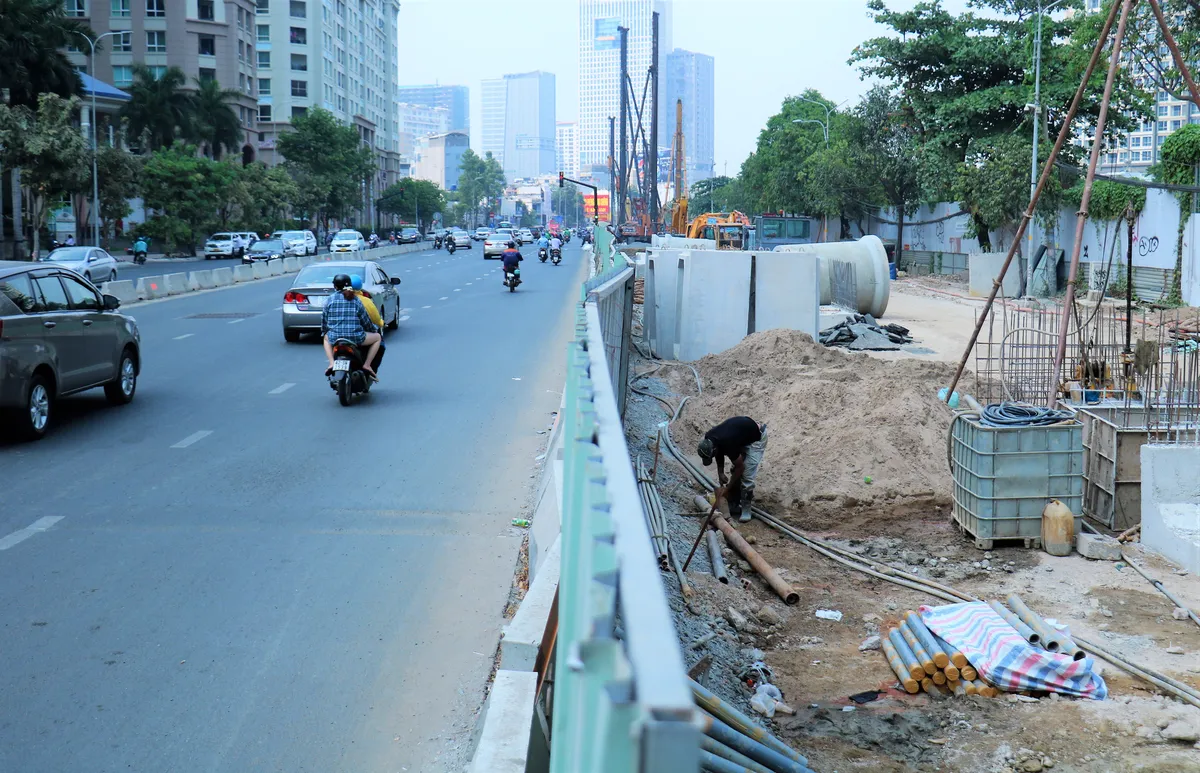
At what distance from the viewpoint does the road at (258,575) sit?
5.46 meters

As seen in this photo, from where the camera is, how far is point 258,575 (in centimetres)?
778

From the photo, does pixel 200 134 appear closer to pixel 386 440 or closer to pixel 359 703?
pixel 386 440

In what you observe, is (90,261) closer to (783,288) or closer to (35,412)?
(783,288)

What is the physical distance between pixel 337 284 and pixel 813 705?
33.4 feet

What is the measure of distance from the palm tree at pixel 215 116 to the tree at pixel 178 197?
19130 mm

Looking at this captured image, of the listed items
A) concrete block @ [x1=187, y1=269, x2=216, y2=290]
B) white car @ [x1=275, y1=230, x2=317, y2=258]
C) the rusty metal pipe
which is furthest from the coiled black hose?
white car @ [x1=275, y1=230, x2=317, y2=258]

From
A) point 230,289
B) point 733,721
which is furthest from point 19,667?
point 230,289

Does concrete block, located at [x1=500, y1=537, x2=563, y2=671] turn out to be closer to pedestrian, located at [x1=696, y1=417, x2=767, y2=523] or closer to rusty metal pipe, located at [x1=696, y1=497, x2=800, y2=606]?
rusty metal pipe, located at [x1=696, y1=497, x2=800, y2=606]

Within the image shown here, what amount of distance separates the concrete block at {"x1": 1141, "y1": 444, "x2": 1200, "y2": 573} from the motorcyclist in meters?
9.06

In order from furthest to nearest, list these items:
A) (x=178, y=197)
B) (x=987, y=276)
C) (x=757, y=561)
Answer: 1. (x=178, y=197)
2. (x=987, y=276)
3. (x=757, y=561)

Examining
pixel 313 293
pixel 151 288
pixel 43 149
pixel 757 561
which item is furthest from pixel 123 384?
pixel 43 149

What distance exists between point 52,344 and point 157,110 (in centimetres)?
7749

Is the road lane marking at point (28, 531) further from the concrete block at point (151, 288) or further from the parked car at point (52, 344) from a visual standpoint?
the concrete block at point (151, 288)

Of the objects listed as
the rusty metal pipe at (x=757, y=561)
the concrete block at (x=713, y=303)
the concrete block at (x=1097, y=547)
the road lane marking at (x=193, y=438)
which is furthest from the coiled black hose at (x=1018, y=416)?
the concrete block at (x=713, y=303)
